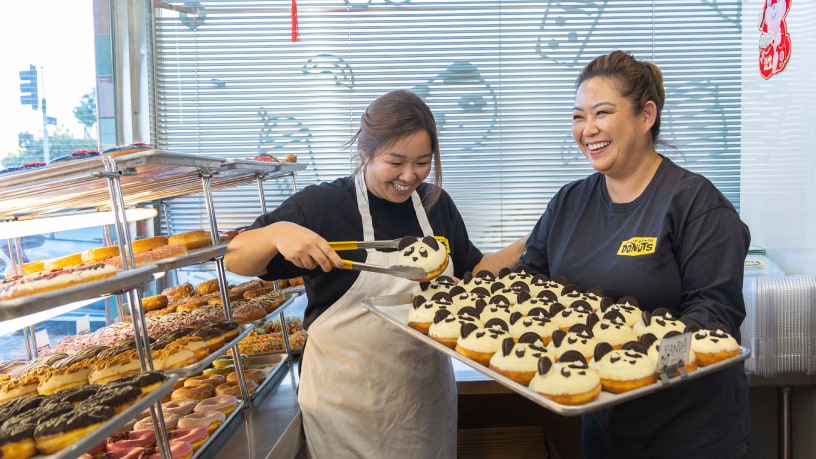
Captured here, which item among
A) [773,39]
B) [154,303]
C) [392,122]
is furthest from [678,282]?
[773,39]

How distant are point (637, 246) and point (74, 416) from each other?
158cm

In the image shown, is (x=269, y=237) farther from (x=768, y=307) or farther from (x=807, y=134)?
(x=807, y=134)

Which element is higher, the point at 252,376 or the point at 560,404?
the point at 560,404

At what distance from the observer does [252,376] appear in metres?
2.81

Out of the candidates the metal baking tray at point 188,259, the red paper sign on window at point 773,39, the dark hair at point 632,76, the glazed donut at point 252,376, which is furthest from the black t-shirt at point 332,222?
the red paper sign on window at point 773,39

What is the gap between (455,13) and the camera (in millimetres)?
4340

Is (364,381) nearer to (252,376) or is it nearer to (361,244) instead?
(361,244)

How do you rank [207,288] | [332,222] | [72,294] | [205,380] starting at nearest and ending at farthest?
1. [72,294]
2. [332,222]
3. [205,380]
4. [207,288]

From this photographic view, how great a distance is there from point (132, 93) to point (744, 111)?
3849mm

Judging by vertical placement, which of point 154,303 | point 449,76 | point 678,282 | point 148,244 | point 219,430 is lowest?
point 219,430

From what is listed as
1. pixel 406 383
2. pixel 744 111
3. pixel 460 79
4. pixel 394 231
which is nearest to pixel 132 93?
pixel 460 79

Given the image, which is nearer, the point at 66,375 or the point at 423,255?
the point at 66,375

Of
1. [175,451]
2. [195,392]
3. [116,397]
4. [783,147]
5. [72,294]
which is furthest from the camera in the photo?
[783,147]

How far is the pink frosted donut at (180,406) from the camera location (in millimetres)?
2338
